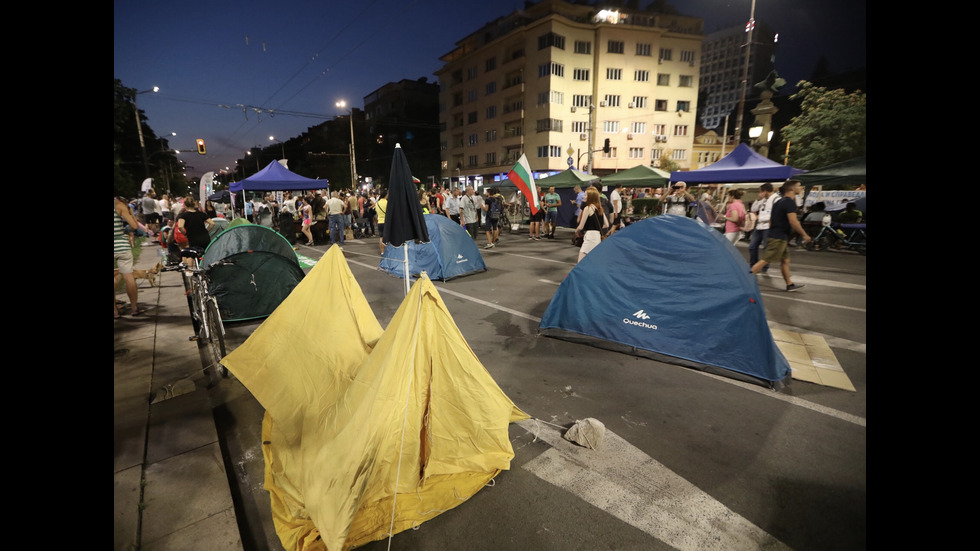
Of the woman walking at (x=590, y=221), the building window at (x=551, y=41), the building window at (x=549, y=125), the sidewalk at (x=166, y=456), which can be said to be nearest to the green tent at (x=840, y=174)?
the woman walking at (x=590, y=221)

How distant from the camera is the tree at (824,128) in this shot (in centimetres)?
2347

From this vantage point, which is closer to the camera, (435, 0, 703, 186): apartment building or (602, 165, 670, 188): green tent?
(602, 165, 670, 188): green tent

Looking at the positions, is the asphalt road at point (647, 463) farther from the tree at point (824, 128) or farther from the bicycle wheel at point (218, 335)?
the tree at point (824, 128)

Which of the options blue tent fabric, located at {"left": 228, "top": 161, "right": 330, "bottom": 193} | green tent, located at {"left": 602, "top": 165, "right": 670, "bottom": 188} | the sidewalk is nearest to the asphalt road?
the sidewalk

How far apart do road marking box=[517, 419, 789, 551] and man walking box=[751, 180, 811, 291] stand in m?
5.72

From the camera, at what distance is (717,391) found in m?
3.72

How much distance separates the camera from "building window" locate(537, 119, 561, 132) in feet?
121

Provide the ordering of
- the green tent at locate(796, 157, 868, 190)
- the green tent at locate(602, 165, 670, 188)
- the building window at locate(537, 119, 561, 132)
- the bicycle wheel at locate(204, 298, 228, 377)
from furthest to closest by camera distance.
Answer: the building window at locate(537, 119, 561, 132) → the green tent at locate(602, 165, 670, 188) → the green tent at locate(796, 157, 868, 190) → the bicycle wheel at locate(204, 298, 228, 377)

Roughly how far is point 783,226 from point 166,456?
8891mm

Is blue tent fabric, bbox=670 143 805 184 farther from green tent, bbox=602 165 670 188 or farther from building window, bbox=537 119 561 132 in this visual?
building window, bbox=537 119 561 132

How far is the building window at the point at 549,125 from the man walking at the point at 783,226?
32856 mm

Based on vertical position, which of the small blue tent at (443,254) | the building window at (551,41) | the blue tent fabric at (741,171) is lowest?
the small blue tent at (443,254)

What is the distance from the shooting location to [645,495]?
2.44 m

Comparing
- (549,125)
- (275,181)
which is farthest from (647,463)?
(549,125)
